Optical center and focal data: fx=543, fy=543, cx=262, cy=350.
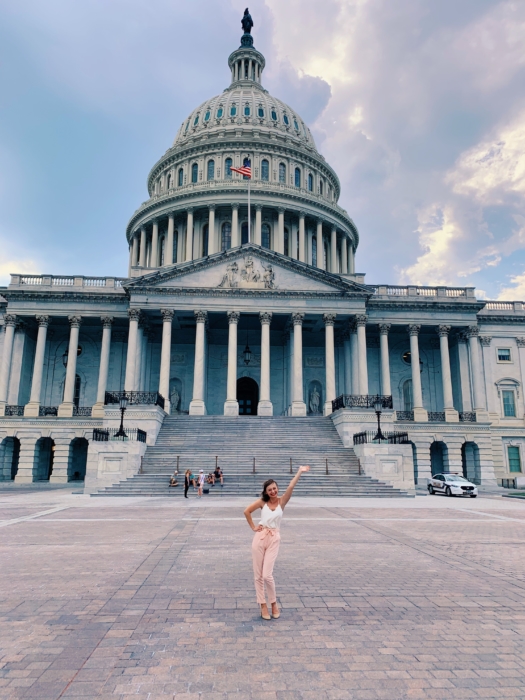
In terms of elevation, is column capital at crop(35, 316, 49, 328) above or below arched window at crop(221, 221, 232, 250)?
below

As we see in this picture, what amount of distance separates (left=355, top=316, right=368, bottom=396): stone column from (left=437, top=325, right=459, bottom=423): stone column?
8.32m

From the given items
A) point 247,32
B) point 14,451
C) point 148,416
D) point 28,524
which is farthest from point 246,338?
point 247,32

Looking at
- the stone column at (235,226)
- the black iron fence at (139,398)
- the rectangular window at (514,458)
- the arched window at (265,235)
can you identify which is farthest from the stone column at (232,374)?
the rectangular window at (514,458)

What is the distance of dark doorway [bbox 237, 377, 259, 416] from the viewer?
57.2 meters

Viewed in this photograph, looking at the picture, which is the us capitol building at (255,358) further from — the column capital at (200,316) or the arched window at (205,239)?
the arched window at (205,239)

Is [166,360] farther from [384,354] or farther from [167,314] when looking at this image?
[384,354]

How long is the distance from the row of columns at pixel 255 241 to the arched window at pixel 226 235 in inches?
43.8

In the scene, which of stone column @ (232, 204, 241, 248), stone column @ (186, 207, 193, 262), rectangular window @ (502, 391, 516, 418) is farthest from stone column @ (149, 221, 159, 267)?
rectangular window @ (502, 391, 516, 418)

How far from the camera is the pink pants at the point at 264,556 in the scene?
6781 millimetres

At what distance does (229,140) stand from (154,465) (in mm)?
51820

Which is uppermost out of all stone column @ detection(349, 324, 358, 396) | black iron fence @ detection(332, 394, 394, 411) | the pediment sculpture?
the pediment sculpture

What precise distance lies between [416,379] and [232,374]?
1715 cm

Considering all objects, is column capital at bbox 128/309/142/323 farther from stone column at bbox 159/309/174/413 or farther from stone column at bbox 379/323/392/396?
stone column at bbox 379/323/392/396

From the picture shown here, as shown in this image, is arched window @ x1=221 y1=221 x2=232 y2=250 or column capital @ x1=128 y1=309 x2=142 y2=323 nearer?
column capital @ x1=128 y1=309 x2=142 y2=323
